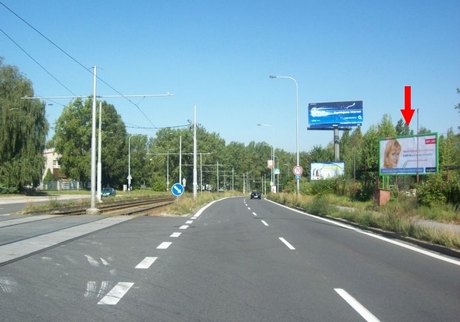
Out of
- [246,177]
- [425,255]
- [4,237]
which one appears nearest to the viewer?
[425,255]

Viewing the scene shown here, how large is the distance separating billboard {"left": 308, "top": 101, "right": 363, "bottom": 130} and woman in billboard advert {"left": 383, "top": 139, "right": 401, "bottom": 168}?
32881 mm

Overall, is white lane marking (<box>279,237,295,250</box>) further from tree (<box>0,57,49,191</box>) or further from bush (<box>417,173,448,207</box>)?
tree (<box>0,57,49,191</box>)

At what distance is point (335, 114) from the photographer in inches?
2630

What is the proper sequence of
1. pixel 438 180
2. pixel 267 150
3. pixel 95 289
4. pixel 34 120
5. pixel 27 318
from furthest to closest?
pixel 267 150 < pixel 34 120 < pixel 438 180 < pixel 95 289 < pixel 27 318

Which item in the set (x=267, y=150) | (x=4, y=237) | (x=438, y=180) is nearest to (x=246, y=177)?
(x=267, y=150)

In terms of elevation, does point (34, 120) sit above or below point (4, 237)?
above

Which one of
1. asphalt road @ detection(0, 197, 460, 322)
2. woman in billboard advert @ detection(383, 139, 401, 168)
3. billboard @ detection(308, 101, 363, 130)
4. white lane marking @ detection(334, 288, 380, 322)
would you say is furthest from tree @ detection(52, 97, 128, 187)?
white lane marking @ detection(334, 288, 380, 322)

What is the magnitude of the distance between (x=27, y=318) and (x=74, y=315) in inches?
23.5

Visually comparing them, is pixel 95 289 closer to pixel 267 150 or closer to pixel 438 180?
pixel 438 180

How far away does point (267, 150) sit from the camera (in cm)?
19175

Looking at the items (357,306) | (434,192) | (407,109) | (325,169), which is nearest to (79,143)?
(325,169)

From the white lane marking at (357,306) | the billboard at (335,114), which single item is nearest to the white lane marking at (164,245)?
the white lane marking at (357,306)

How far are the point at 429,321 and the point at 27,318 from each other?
17.6ft

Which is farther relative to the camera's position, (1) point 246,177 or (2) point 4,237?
(1) point 246,177
